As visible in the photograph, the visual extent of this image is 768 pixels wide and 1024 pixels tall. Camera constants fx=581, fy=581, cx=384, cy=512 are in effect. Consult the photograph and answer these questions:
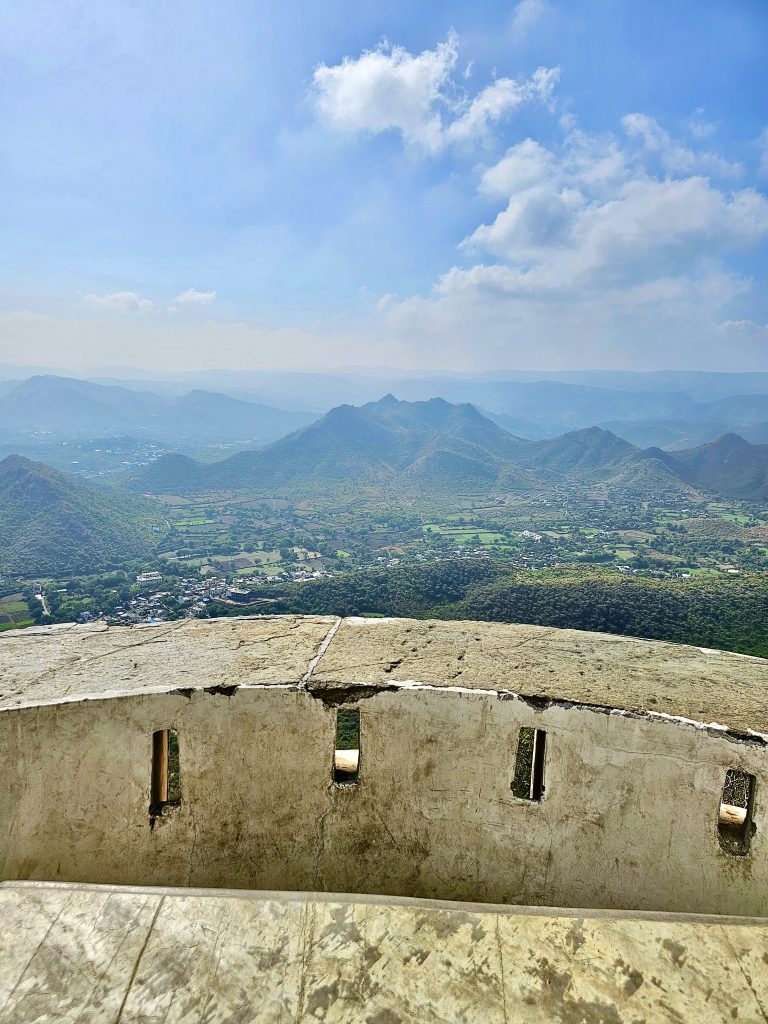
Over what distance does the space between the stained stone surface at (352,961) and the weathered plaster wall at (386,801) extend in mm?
459

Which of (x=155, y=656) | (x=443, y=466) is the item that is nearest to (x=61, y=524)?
(x=443, y=466)

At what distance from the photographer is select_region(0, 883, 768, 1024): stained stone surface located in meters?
2.10

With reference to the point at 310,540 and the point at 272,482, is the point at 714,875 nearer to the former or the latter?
the point at 310,540

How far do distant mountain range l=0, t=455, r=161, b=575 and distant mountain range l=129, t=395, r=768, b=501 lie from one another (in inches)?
955

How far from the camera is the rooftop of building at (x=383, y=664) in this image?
319 centimetres

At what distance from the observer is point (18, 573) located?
52.4 meters

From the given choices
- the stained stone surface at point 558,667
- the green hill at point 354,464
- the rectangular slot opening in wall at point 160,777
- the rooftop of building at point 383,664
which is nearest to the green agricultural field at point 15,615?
the rooftop of building at point 383,664

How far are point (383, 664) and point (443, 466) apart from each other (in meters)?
118

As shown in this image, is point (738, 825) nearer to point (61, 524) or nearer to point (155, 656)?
point (155, 656)

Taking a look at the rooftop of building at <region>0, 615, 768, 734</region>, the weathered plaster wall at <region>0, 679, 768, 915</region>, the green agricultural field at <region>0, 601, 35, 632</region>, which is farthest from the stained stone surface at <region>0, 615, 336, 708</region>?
the green agricultural field at <region>0, 601, 35, 632</region>

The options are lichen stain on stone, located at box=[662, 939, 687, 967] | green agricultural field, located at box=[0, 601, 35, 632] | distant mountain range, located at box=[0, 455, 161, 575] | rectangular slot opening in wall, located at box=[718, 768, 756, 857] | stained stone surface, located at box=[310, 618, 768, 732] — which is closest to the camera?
lichen stain on stone, located at box=[662, 939, 687, 967]

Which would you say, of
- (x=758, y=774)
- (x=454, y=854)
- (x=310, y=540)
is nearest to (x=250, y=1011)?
(x=454, y=854)

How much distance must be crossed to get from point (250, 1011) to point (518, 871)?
162 centimetres

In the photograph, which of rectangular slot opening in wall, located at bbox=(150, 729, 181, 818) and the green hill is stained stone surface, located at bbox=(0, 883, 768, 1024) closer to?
rectangular slot opening in wall, located at bbox=(150, 729, 181, 818)
